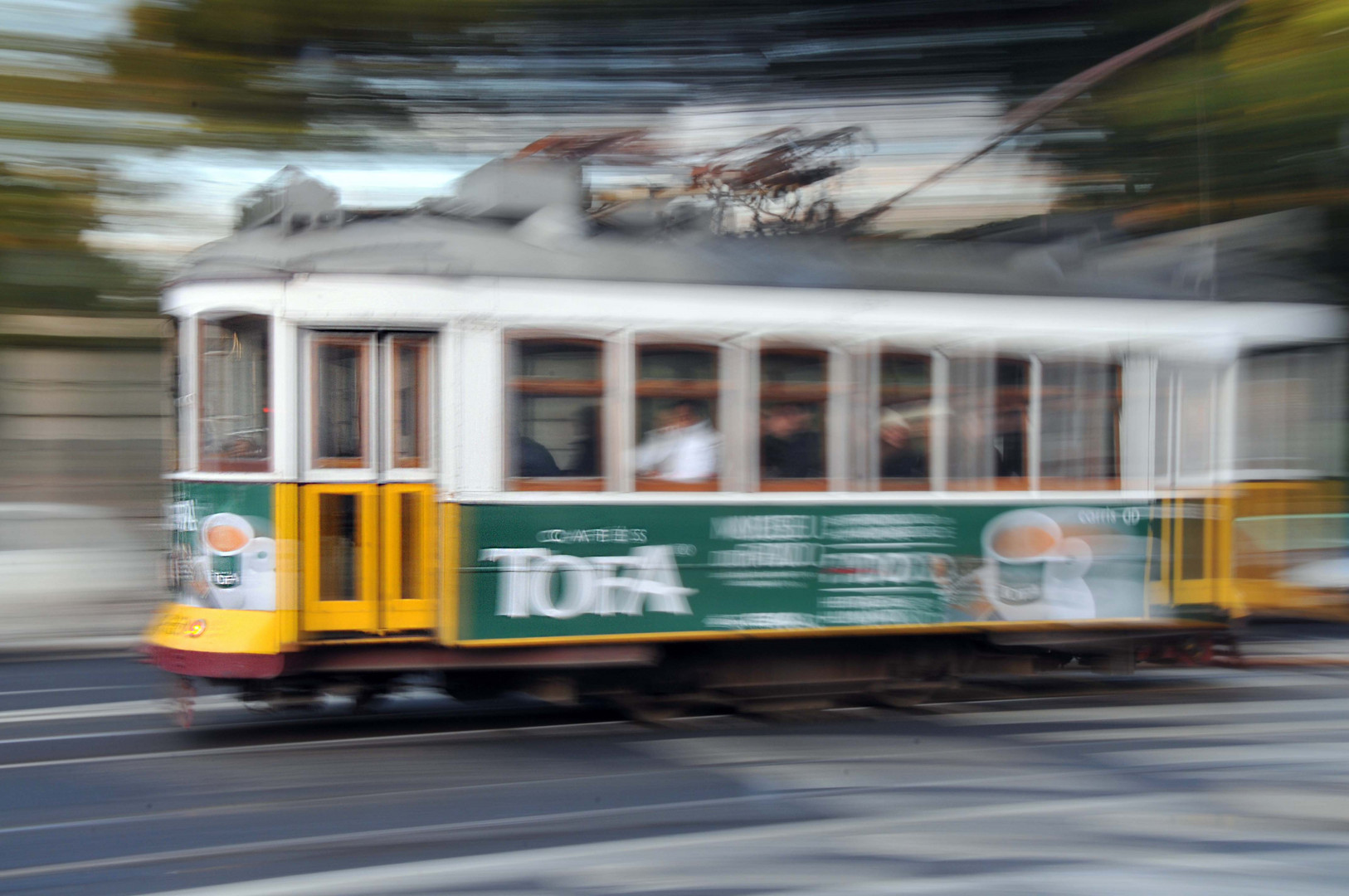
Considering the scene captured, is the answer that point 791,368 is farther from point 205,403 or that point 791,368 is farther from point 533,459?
point 205,403

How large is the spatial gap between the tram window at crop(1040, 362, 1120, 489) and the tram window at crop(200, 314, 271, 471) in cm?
456

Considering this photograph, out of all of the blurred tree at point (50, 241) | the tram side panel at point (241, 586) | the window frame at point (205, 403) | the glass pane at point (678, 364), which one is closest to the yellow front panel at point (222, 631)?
the tram side panel at point (241, 586)

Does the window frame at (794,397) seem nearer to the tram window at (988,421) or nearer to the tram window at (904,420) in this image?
the tram window at (904,420)

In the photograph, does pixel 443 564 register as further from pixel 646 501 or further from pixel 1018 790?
pixel 1018 790

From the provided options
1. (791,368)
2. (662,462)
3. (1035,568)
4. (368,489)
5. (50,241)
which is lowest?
(1035,568)

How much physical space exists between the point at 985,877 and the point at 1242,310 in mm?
5046

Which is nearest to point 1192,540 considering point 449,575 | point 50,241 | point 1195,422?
point 1195,422

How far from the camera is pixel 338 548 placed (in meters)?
6.41

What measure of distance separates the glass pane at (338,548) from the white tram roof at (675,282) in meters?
0.98

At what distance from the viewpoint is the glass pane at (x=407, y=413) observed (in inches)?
256

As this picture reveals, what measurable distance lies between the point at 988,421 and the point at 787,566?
156cm

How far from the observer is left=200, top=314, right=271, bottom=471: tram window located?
641 cm

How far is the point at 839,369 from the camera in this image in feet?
23.0

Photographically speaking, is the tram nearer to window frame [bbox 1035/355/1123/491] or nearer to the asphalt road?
window frame [bbox 1035/355/1123/491]
